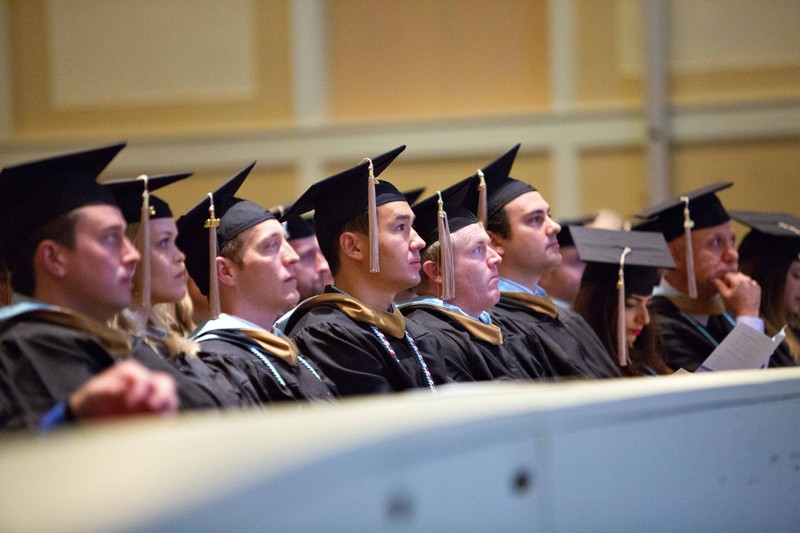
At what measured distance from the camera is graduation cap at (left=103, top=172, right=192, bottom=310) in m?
3.04

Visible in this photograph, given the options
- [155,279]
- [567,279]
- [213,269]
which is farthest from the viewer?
[567,279]

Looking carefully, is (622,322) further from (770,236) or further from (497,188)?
(770,236)

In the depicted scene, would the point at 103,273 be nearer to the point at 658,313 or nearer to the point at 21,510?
the point at 21,510

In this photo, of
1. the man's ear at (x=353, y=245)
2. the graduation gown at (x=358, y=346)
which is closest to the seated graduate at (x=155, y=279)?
the graduation gown at (x=358, y=346)

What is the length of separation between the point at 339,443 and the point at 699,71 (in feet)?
25.3

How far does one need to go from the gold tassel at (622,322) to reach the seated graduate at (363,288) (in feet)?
3.41

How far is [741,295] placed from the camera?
5020 millimetres

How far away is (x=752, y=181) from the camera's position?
Result: 27.9 ft

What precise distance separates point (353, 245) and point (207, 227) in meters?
0.51

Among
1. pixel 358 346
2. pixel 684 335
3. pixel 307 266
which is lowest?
pixel 684 335

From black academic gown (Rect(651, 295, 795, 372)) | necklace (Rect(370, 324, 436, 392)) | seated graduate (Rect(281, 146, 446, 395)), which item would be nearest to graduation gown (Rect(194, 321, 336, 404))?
seated graduate (Rect(281, 146, 446, 395))

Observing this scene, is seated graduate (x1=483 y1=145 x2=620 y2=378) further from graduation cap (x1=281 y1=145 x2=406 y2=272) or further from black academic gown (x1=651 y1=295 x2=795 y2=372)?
graduation cap (x1=281 y1=145 x2=406 y2=272)

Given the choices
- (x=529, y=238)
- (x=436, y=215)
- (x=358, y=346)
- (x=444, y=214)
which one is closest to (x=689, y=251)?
(x=529, y=238)

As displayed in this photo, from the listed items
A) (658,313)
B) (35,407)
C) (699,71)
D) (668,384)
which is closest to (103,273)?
(35,407)
